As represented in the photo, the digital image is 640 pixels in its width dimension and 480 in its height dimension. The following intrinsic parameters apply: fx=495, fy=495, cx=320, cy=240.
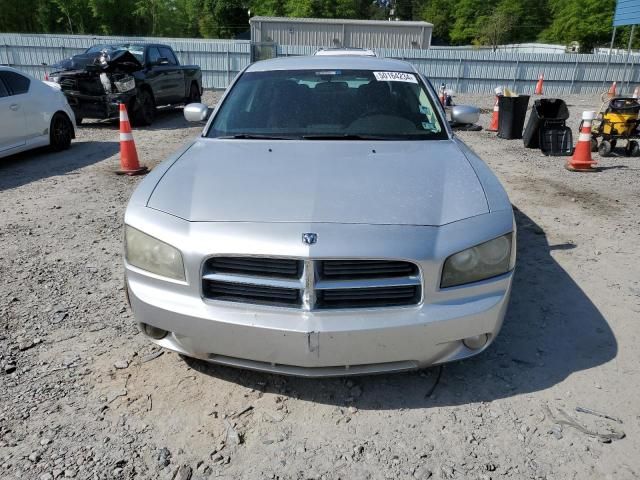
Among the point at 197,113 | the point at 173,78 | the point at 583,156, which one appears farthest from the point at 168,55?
the point at 583,156

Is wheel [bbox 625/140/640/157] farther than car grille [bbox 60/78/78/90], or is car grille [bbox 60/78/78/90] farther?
car grille [bbox 60/78/78/90]

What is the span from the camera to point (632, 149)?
8734mm

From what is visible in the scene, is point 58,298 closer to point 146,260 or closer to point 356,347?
point 146,260

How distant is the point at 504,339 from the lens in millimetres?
3064

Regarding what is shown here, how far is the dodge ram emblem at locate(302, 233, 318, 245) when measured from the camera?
→ 2160 millimetres

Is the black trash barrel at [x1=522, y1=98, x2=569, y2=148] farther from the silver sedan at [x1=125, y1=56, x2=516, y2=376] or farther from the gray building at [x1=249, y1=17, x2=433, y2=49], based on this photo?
the gray building at [x1=249, y1=17, x2=433, y2=49]

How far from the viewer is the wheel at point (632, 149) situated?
872cm

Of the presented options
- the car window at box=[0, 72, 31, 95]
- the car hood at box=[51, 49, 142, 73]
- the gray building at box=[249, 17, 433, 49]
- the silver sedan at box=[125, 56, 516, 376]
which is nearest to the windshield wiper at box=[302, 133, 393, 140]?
the silver sedan at box=[125, 56, 516, 376]

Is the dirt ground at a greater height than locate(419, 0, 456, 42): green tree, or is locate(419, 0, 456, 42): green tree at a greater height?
locate(419, 0, 456, 42): green tree

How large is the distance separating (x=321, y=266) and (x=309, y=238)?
0.44ft

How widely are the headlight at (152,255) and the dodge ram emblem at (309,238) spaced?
0.59 metres

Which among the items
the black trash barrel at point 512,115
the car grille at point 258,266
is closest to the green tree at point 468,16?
the black trash barrel at point 512,115

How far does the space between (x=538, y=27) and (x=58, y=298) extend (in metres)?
86.0

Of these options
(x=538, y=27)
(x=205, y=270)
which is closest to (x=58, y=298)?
(x=205, y=270)
